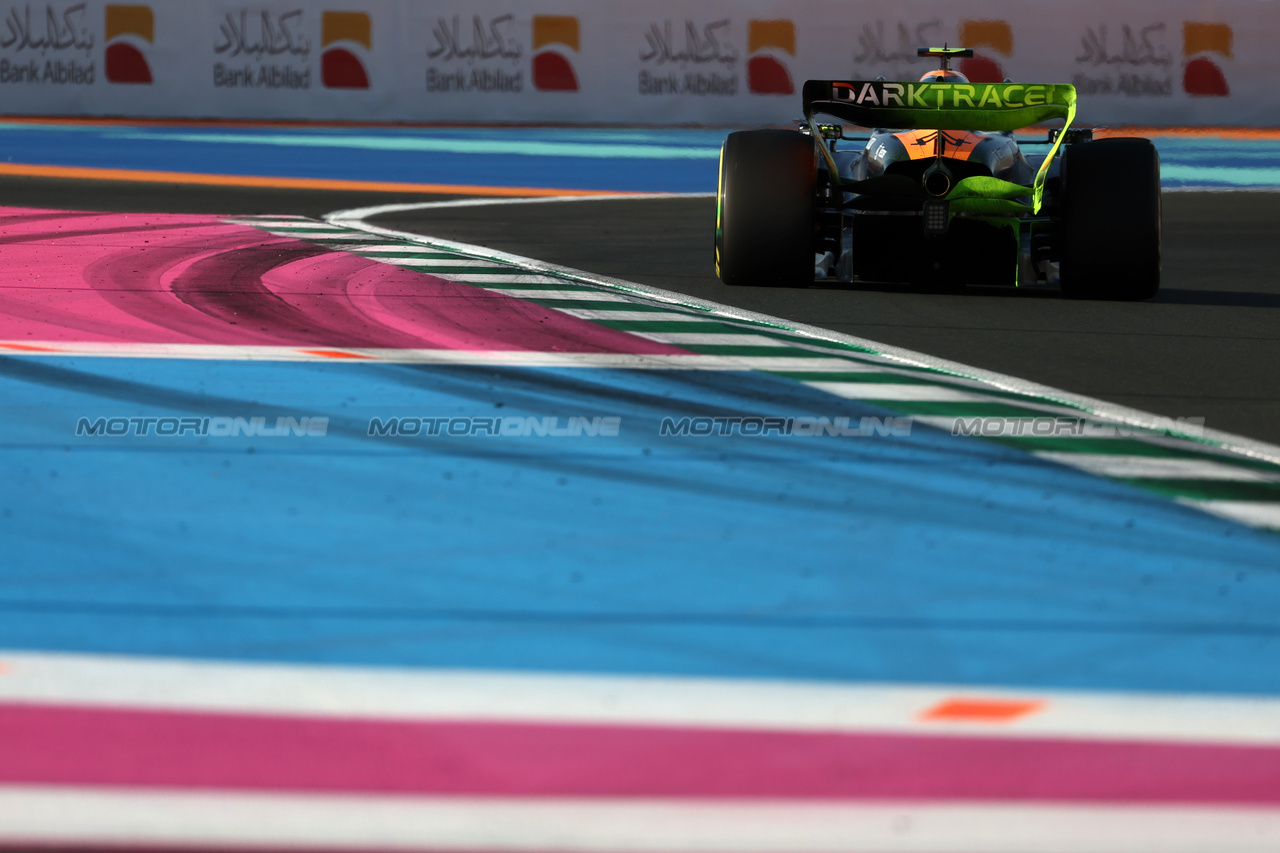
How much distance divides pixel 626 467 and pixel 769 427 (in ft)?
2.48

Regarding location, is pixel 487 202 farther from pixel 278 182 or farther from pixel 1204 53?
pixel 1204 53

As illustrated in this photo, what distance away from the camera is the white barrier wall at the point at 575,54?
22.7 meters

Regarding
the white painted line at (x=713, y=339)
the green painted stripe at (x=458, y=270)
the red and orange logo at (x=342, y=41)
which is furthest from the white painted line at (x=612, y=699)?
the red and orange logo at (x=342, y=41)

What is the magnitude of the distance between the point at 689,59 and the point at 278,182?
352 inches

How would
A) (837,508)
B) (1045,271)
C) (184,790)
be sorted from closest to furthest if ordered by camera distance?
(184,790) < (837,508) < (1045,271)

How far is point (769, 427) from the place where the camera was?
5285 mm

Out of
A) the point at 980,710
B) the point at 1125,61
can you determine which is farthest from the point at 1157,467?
the point at 1125,61

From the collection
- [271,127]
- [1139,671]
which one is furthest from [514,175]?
[1139,671]

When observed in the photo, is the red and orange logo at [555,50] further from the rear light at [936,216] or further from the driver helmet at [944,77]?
the rear light at [936,216]

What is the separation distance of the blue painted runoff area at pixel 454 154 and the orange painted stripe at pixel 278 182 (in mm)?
421

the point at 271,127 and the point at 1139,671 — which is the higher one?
the point at 271,127

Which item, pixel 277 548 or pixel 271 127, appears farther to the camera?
pixel 271 127

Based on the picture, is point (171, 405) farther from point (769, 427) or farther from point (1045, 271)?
point (1045, 271)

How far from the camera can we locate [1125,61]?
927 inches
